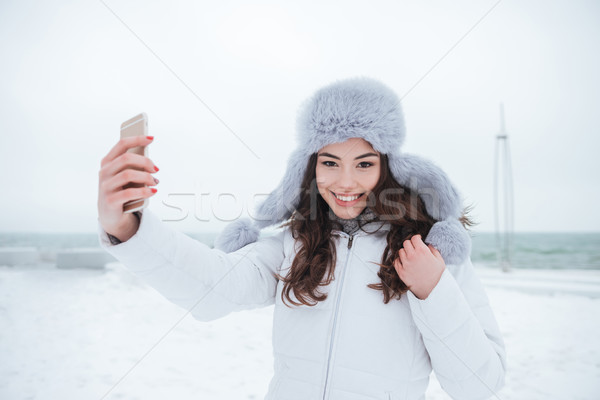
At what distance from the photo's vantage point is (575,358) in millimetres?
2789

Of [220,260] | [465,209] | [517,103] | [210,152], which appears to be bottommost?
[220,260]

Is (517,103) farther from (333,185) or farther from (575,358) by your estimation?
(333,185)

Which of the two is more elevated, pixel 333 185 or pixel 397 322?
pixel 333 185

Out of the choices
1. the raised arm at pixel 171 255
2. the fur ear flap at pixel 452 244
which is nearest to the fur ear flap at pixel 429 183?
the fur ear flap at pixel 452 244

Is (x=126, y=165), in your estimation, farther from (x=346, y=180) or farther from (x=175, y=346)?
(x=175, y=346)

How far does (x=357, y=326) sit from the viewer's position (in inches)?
35.3

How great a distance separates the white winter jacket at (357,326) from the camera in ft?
2.65

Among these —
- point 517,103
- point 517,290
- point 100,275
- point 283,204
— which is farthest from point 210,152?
point 517,103

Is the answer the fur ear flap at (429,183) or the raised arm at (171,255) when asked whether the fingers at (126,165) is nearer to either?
the raised arm at (171,255)

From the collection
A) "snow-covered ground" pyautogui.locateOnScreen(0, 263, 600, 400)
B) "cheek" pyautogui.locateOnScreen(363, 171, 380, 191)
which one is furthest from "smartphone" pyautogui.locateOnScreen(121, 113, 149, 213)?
"snow-covered ground" pyautogui.locateOnScreen(0, 263, 600, 400)

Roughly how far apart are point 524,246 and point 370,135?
18.6 meters

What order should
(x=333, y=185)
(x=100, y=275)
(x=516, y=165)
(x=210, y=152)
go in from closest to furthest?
(x=333, y=185) → (x=100, y=275) → (x=210, y=152) → (x=516, y=165)

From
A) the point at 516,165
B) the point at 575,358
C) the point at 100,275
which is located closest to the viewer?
the point at 575,358

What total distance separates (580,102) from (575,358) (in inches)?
587
